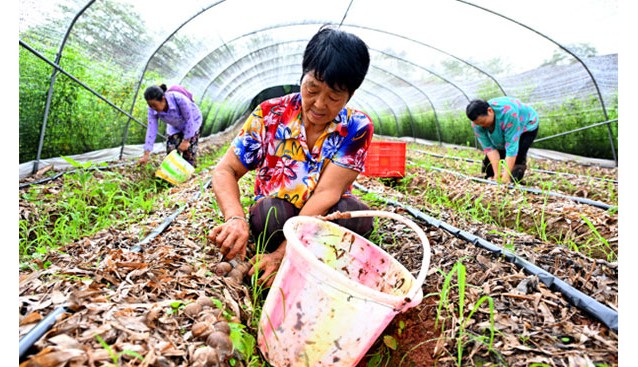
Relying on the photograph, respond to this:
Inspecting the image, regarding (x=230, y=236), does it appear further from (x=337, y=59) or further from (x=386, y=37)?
(x=386, y=37)

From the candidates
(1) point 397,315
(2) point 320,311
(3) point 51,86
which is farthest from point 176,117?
(2) point 320,311

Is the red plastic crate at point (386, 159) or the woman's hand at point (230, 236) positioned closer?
the woman's hand at point (230, 236)

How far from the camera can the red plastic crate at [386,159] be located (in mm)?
4191

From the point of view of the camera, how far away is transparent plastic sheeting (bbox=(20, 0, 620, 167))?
4.16m

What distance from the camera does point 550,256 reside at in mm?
1833

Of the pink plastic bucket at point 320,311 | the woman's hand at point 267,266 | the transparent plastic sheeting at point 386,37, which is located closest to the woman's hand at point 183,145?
the transparent plastic sheeting at point 386,37

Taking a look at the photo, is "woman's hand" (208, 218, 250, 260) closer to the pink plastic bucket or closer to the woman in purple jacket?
the pink plastic bucket

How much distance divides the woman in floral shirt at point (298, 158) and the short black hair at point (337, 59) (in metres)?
0.03

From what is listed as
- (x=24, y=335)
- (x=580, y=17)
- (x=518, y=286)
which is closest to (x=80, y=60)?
(x=24, y=335)

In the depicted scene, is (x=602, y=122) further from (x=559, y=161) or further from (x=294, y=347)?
(x=294, y=347)

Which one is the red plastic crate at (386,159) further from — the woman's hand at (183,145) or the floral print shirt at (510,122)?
the woman's hand at (183,145)

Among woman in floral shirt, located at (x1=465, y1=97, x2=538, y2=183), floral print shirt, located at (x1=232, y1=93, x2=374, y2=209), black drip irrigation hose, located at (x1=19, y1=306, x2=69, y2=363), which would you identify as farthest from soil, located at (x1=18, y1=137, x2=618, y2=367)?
woman in floral shirt, located at (x1=465, y1=97, x2=538, y2=183)

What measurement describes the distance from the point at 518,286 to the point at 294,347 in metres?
1.01

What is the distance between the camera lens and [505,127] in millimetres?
4188
